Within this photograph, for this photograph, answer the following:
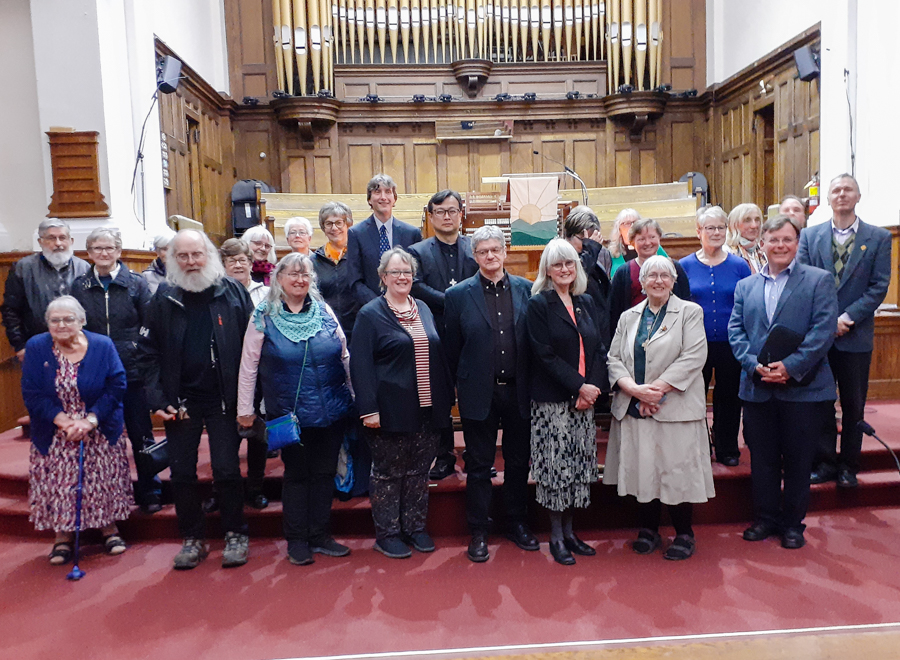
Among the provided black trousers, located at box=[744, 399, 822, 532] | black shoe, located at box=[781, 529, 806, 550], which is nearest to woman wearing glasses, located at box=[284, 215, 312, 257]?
black trousers, located at box=[744, 399, 822, 532]

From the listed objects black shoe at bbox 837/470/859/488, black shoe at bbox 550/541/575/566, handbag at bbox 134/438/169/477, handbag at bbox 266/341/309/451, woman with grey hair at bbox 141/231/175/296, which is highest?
woman with grey hair at bbox 141/231/175/296

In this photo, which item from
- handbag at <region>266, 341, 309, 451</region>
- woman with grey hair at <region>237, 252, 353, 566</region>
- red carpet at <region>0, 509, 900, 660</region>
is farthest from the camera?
woman with grey hair at <region>237, 252, 353, 566</region>

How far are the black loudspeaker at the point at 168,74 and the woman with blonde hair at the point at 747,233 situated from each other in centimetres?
475

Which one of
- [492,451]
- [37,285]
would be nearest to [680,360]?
[492,451]

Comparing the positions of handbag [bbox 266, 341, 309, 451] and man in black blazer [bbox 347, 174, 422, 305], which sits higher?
man in black blazer [bbox 347, 174, 422, 305]

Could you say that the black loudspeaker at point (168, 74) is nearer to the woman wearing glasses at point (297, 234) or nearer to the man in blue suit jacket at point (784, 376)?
the woman wearing glasses at point (297, 234)

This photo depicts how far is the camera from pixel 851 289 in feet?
9.97

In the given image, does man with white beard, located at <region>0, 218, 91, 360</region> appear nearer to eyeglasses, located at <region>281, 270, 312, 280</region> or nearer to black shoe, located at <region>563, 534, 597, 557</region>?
eyeglasses, located at <region>281, 270, 312, 280</region>

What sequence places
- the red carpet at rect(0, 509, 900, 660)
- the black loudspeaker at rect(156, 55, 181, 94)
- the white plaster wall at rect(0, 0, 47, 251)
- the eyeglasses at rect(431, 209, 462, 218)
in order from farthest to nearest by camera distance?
the black loudspeaker at rect(156, 55, 181, 94), the white plaster wall at rect(0, 0, 47, 251), the eyeglasses at rect(431, 209, 462, 218), the red carpet at rect(0, 509, 900, 660)

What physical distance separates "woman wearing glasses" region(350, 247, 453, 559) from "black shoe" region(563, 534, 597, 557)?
576mm

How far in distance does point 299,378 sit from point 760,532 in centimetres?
204

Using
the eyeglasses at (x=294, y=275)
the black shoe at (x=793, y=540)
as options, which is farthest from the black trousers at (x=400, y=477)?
the black shoe at (x=793, y=540)

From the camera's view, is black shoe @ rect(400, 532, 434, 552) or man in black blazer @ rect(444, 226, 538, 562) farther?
black shoe @ rect(400, 532, 434, 552)

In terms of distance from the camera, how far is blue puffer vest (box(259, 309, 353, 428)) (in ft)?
8.65
